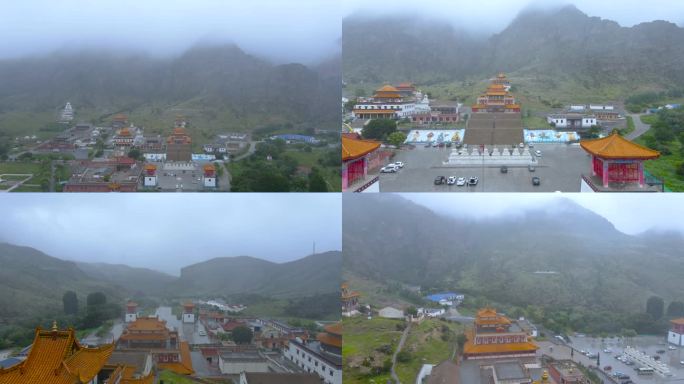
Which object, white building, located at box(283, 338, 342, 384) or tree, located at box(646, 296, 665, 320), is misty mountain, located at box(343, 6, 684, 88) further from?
white building, located at box(283, 338, 342, 384)

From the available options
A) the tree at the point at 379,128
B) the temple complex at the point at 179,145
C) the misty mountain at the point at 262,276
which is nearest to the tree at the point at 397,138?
the tree at the point at 379,128

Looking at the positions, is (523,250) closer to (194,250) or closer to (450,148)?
(450,148)

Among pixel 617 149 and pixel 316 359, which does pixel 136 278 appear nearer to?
pixel 316 359

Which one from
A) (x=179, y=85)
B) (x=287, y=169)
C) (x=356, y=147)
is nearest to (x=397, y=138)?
(x=356, y=147)

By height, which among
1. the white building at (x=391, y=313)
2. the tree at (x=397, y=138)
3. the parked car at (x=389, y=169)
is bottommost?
the white building at (x=391, y=313)

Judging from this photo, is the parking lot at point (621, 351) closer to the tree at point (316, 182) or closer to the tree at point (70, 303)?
the tree at point (316, 182)

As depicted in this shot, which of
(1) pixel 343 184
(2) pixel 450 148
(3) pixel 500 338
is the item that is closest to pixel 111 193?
(1) pixel 343 184
